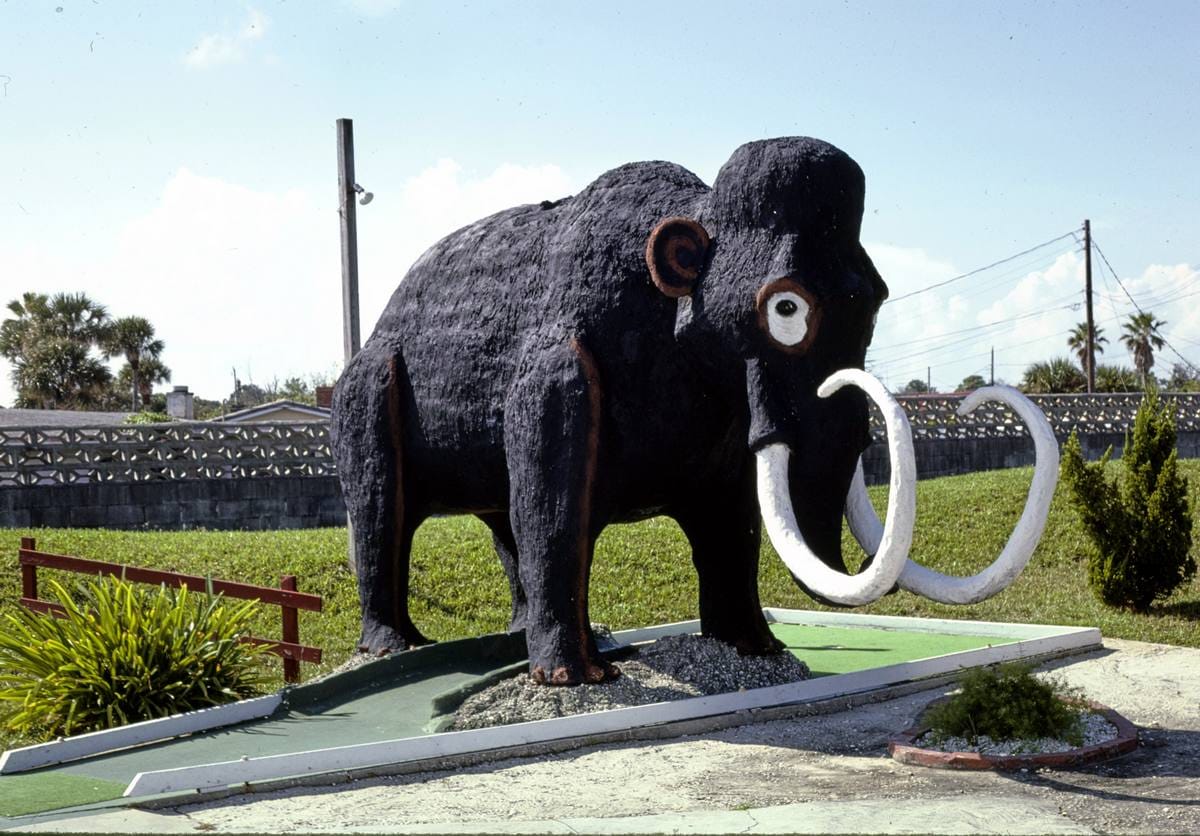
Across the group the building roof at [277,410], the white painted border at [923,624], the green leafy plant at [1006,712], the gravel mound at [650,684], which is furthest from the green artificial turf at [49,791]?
the building roof at [277,410]

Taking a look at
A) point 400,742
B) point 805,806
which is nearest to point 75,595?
point 400,742

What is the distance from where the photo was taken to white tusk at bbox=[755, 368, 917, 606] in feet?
17.9

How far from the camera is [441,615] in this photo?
1215cm

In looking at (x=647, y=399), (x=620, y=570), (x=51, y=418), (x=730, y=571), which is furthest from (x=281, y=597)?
(x=51, y=418)

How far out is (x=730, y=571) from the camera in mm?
7574

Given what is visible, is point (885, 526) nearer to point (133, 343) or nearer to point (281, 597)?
point (281, 597)

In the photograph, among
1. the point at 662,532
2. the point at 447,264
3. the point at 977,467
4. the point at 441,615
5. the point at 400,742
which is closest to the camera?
the point at 400,742

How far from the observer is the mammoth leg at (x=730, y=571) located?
7.49 metres

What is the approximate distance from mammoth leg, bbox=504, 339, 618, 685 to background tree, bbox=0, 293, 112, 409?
38.0m

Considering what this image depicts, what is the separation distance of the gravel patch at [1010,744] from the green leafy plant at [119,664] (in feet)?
12.3

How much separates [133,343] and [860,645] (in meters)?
39.3

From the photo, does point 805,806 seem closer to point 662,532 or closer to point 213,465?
point 662,532

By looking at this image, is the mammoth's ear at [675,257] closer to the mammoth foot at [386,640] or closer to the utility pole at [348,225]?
the mammoth foot at [386,640]

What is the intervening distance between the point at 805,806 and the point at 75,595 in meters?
9.45
